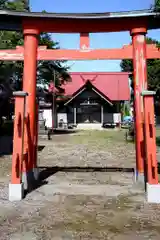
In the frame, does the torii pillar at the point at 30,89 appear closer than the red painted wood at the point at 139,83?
Yes

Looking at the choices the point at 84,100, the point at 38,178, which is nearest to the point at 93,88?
the point at 84,100

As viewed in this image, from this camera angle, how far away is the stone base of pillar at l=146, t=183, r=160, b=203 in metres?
7.41

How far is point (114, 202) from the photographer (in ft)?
24.6

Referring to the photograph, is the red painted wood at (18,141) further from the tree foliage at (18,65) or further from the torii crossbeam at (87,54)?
the tree foliage at (18,65)

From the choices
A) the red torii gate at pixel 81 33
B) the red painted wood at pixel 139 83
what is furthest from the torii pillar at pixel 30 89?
Result: the red painted wood at pixel 139 83

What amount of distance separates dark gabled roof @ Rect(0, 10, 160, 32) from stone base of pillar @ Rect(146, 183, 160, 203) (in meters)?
4.31

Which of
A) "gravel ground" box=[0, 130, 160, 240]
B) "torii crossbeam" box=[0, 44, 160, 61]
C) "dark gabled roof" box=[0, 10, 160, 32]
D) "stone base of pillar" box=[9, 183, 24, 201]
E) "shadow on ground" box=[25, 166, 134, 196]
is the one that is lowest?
"gravel ground" box=[0, 130, 160, 240]

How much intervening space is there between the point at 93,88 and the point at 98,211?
3285cm

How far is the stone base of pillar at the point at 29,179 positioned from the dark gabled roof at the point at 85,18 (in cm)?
391

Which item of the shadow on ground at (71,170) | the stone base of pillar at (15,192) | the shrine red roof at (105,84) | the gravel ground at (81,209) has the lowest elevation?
the gravel ground at (81,209)

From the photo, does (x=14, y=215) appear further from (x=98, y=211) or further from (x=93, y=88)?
(x=93, y=88)

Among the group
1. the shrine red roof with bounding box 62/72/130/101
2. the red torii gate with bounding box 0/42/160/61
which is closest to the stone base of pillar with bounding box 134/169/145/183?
the red torii gate with bounding box 0/42/160/61

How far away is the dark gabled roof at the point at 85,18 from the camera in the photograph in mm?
9266

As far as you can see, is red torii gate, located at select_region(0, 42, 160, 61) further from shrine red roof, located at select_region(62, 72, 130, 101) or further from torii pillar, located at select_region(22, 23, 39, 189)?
shrine red roof, located at select_region(62, 72, 130, 101)
